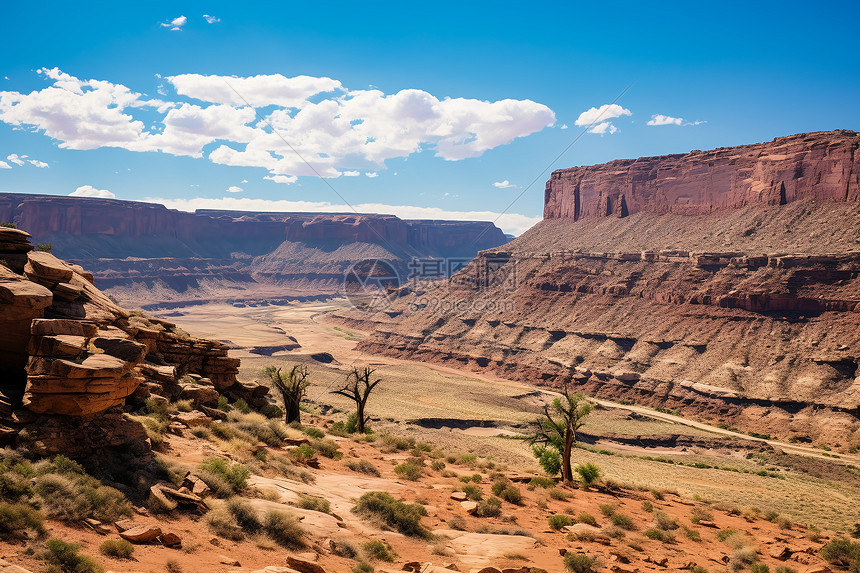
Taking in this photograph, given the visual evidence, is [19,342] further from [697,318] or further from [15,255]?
[697,318]

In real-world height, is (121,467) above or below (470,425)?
above

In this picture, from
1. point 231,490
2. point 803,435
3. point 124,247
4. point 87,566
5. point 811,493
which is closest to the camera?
point 87,566

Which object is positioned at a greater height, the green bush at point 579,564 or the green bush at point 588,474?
the green bush at point 579,564

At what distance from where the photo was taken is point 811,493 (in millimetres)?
28891

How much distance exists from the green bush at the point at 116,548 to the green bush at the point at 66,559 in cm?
67

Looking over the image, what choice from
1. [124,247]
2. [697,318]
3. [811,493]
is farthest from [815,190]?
[124,247]

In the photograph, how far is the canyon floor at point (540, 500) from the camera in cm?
1130

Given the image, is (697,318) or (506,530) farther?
(697,318)

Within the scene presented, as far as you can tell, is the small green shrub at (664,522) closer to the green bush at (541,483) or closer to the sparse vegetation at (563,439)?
the green bush at (541,483)

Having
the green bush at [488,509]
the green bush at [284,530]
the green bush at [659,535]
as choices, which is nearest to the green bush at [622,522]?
the green bush at [659,535]

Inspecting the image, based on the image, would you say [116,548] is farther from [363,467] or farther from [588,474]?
[588,474]

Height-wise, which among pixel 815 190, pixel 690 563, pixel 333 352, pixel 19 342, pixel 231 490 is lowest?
pixel 333 352

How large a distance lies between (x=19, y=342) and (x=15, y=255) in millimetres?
3374

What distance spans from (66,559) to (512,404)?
52.3 metres
